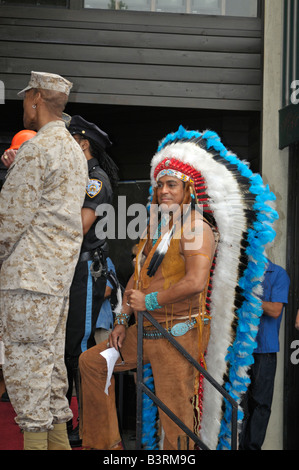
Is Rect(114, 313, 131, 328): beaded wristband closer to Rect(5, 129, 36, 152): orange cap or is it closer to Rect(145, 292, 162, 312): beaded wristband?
Rect(145, 292, 162, 312): beaded wristband

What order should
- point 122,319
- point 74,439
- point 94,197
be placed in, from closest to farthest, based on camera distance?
1. point 122,319
2. point 94,197
3. point 74,439

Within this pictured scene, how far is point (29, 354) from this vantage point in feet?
8.06

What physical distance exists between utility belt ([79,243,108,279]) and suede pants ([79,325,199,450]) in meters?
0.53

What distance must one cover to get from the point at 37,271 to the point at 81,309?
867mm

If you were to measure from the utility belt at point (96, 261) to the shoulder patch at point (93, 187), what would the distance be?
34 cm

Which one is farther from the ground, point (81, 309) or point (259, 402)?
point (81, 309)

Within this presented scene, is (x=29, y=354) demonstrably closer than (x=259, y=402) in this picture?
Yes

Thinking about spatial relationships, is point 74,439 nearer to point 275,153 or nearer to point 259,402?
point 259,402

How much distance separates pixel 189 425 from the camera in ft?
8.70

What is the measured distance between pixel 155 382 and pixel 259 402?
4.07ft

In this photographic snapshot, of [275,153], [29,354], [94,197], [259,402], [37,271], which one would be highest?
[275,153]

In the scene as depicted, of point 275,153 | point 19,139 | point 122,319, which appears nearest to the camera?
point 122,319

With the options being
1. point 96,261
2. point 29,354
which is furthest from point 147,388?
point 96,261

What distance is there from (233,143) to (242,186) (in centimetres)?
316
